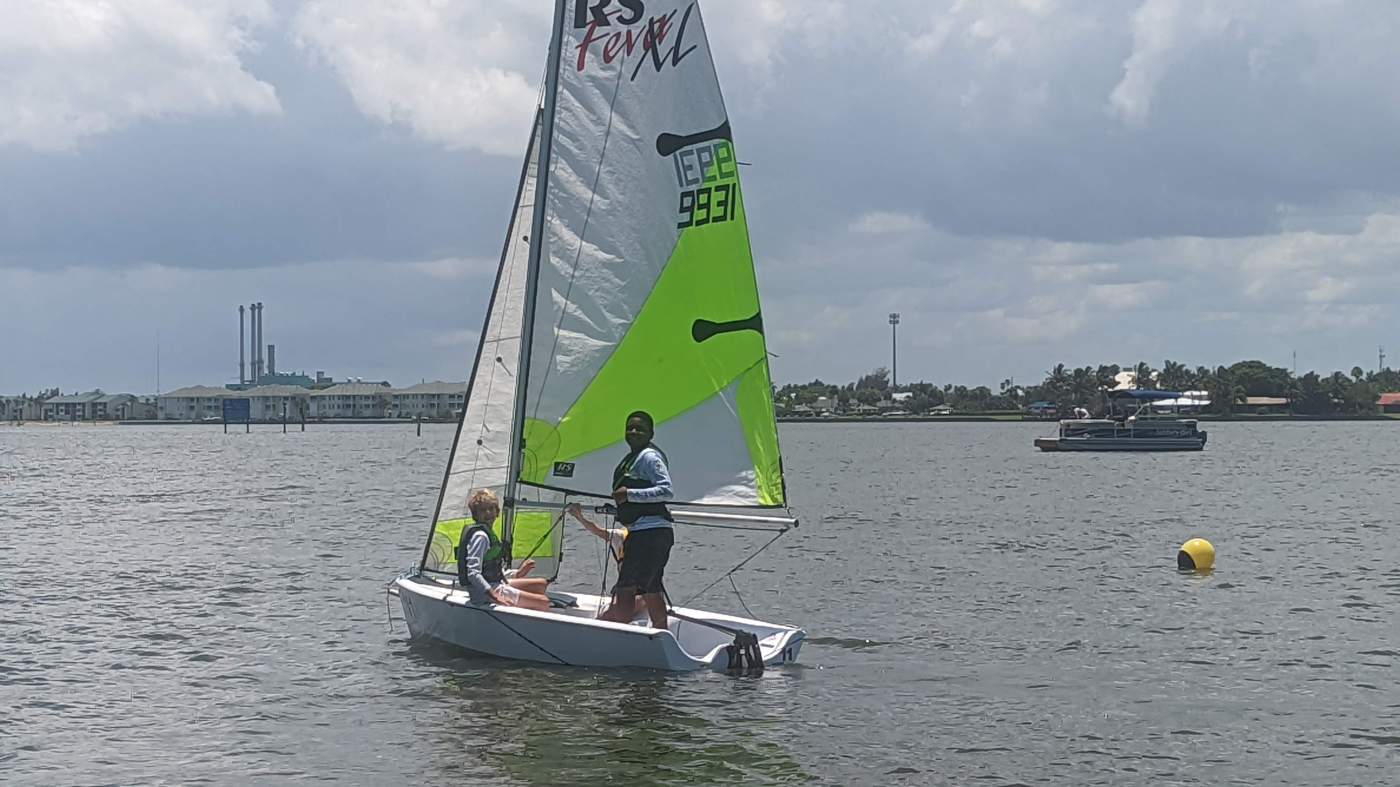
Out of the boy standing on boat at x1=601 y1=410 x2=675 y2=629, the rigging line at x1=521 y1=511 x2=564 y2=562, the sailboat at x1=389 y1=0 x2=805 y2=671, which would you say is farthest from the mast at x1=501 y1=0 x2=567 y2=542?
the boy standing on boat at x1=601 y1=410 x2=675 y2=629

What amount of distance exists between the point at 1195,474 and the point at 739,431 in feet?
199

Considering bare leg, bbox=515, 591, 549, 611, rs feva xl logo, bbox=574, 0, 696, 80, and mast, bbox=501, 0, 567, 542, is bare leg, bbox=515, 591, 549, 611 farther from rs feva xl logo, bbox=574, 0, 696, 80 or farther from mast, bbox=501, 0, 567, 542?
rs feva xl logo, bbox=574, 0, 696, 80

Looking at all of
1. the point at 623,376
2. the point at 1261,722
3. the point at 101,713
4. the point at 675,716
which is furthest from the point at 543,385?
the point at 1261,722

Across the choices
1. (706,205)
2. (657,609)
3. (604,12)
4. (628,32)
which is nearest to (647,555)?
(657,609)

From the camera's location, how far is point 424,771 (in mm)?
13727

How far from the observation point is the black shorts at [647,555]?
15953mm

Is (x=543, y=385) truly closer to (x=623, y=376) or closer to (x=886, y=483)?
(x=623, y=376)

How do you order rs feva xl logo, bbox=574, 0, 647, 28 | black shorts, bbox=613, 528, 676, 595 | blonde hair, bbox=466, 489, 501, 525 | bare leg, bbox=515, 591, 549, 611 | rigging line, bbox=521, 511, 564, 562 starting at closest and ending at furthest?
black shorts, bbox=613, 528, 676, 595 → rs feva xl logo, bbox=574, 0, 647, 28 → blonde hair, bbox=466, 489, 501, 525 → bare leg, bbox=515, 591, 549, 611 → rigging line, bbox=521, 511, 564, 562

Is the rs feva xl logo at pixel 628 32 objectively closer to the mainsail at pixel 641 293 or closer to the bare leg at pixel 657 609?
the mainsail at pixel 641 293

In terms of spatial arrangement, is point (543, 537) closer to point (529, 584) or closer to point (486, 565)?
point (529, 584)

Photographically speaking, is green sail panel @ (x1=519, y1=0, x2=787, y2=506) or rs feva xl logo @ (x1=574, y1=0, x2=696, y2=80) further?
green sail panel @ (x1=519, y1=0, x2=787, y2=506)

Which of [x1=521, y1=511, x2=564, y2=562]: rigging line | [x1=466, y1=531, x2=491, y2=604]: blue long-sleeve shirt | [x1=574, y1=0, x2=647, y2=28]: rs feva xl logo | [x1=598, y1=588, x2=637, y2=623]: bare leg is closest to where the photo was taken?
[x1=598, y1=588, x2=637, y2=623]: bare leg

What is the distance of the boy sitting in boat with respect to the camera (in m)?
16.8

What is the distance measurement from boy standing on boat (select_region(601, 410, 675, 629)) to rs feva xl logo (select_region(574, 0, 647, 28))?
13.6 feet
